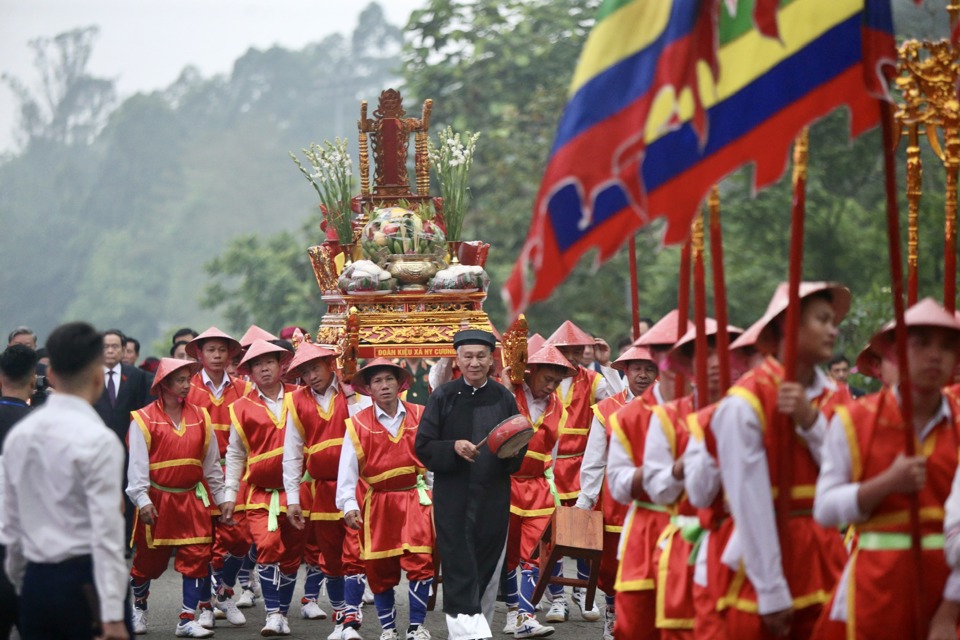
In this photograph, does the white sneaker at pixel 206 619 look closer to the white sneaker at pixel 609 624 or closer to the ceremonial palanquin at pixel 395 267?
the ceremonial palanquin at pixel 395 267

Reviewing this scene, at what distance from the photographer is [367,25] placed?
382 feet

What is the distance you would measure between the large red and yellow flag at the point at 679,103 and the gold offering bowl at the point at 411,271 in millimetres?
6532

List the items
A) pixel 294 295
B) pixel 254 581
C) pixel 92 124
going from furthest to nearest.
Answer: pixel 92 124, pixel 294 295, pixel 254 581

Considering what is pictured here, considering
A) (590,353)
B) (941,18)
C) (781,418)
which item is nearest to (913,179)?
(781,418)

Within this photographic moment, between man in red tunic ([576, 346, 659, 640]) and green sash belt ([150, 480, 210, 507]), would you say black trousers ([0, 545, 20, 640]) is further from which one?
man in red tunic ([576, 346, 659, 640])

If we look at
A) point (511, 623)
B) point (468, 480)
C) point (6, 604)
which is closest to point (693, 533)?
point (6, 604)

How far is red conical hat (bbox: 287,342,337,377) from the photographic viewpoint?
11605 millimetres

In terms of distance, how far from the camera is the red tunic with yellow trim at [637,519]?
7332 mm

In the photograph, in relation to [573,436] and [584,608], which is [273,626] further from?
[573,436]

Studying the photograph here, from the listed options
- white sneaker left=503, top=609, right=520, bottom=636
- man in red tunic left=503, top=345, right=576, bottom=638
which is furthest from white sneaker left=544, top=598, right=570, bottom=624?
white sneaker left=503, top=609, right=520, bottom=636

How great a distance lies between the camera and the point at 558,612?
12.0m

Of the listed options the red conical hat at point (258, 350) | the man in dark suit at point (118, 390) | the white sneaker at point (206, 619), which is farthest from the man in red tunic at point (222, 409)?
the man in dark suit at point (118, 390)

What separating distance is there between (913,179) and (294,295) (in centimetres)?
2801

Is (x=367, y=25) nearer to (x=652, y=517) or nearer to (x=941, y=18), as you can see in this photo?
(x=941, y=18)
